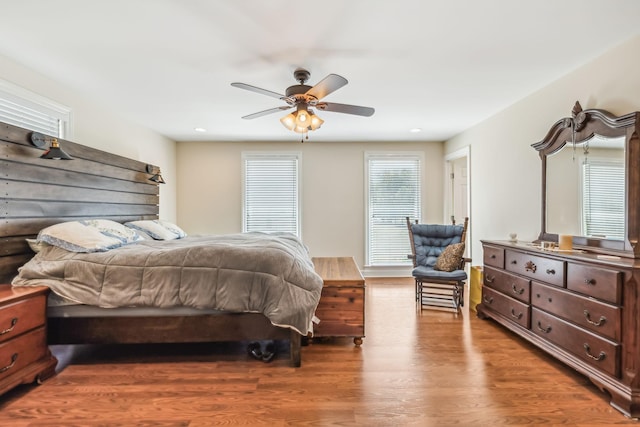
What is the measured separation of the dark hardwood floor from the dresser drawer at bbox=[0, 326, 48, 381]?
194 mm

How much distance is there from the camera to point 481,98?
3252 millimetres

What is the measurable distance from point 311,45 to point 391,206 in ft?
11.5

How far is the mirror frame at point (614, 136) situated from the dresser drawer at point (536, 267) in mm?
322

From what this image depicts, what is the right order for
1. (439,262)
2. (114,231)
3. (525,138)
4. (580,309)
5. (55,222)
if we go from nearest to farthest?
(580,309) < (55,222) < (114,231) < (525,138) < (439,262)

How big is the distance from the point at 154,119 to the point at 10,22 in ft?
6.55

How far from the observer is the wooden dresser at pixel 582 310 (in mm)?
1731

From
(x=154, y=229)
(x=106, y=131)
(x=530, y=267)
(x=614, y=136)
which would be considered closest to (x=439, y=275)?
(x=530, y=267)

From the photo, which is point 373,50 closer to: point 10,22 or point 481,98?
point 481,98

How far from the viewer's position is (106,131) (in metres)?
3.46

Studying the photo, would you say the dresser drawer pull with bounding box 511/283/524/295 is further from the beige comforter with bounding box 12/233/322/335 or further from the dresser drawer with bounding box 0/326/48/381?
the dresser drawer with bounding box 0/326/48/381

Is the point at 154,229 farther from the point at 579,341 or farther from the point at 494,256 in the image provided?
the point at 579,341

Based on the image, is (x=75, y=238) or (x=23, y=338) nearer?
(x=23, y=338)

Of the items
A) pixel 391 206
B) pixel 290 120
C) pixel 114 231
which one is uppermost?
pixel 290 120

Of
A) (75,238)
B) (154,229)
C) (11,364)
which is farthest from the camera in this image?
(154,229)
